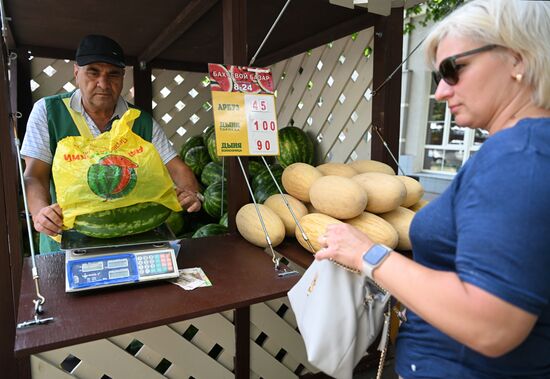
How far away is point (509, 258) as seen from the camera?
1.98 ft

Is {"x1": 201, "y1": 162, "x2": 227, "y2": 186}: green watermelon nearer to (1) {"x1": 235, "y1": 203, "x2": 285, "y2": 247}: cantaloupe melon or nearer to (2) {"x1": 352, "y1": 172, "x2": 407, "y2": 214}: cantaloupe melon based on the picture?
(1) {"x1": 235, "y1": 203, "x2": 285, "y2": 247}: cantaloupe melon

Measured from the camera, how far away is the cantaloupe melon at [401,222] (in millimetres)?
1662

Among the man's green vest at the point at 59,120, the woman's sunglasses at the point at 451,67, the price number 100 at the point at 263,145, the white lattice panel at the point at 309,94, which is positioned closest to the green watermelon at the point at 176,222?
the man's green vest at the point at 59,120

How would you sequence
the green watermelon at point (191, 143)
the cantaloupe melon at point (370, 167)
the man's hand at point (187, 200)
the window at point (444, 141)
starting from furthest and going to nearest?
the window at point (444, 141) → the green watermelon at point (191, 143) → the cantaloupe melon at point (370, 167) → the man's hand at point (187, 200)

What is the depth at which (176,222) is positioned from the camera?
271 cm

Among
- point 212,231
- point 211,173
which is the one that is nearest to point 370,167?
point 212,231

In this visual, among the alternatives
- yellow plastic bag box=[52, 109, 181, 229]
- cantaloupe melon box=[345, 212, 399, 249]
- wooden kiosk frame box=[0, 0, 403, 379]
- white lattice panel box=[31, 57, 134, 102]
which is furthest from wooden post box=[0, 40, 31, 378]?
white lattice panel box=[31, 57, 134, 102]

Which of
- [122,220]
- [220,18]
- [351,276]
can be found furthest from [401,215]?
[220,18]

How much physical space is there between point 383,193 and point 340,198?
22 centimetres

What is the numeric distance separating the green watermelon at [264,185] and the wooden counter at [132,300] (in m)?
0.96

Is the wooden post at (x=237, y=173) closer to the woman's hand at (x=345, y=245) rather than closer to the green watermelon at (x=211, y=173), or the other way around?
the woman's hand at (x=345, y=245)

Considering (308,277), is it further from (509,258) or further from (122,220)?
(122,220)

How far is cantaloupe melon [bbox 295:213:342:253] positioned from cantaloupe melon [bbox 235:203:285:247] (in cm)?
9

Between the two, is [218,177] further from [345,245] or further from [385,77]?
[345,245]
